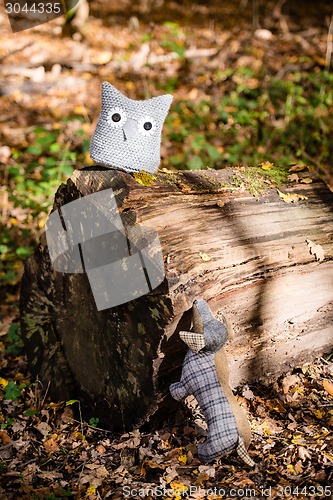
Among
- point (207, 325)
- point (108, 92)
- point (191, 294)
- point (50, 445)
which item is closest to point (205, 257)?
point (191, 294)

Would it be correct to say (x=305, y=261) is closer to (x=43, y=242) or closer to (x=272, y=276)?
(x=272, y=276)

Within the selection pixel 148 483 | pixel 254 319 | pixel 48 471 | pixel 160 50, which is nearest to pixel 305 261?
pixel 254 319

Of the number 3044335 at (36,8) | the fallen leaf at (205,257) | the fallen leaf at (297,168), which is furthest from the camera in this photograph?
the number 3044335 at (36,8)

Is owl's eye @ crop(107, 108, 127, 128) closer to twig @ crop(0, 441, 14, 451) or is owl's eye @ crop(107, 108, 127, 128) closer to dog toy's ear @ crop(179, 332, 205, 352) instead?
dog toy's ear @ crop(179, 332, 205, 352)

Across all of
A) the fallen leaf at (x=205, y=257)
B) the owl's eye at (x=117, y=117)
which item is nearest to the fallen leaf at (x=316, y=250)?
the fallen leaf at (x=205, y=257)

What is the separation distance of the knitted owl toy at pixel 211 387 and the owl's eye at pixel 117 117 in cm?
115

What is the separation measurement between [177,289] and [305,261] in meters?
0.89

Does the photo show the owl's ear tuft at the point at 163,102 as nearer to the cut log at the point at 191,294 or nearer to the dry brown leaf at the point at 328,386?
the cut log at the point at 191,294

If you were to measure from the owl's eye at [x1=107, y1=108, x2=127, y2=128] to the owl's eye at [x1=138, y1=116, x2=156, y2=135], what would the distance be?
98 millimetres

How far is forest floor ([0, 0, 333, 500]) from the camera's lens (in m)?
2.60

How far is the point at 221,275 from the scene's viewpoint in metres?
2.48

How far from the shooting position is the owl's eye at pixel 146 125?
2672mm

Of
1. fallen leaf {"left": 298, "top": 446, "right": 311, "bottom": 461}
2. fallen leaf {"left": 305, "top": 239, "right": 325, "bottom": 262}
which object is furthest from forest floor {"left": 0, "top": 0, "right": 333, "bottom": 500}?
fallen leaf {"left": 305, "top": 239, "right": 325, "bottom": 262}

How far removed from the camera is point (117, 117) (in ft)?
8.73
